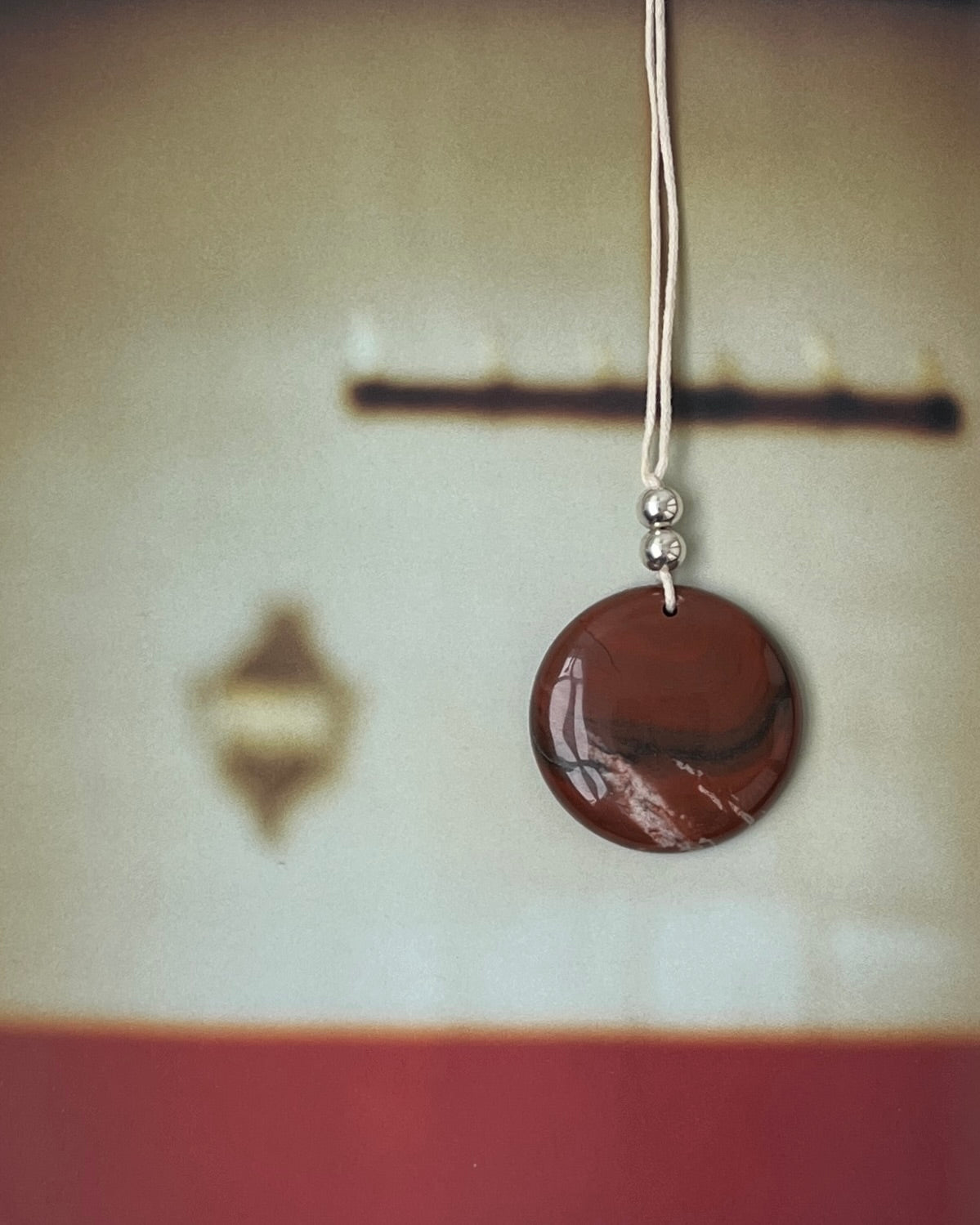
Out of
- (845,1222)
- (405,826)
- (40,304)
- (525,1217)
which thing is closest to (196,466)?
(40,304)

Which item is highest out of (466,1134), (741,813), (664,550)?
(664,550)

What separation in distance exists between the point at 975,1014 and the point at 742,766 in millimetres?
211

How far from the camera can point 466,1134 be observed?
628mm

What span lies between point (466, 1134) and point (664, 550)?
0.36m

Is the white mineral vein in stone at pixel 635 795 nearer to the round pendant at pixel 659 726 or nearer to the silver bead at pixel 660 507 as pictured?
the round pendant at pixel 659 726

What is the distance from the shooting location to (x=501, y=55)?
0.67 m

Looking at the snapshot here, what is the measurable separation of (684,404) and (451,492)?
0.15 m

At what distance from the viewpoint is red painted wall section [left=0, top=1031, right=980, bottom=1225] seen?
0.62 m

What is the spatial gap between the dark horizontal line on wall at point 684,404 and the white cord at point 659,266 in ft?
0.06

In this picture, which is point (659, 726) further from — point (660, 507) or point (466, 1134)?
point (466, 1134)

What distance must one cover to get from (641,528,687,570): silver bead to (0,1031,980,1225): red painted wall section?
0.28m

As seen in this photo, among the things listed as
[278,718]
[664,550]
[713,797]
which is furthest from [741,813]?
[278,718]

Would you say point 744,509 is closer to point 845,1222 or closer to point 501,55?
point 501,55

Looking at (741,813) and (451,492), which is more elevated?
(451,492)
